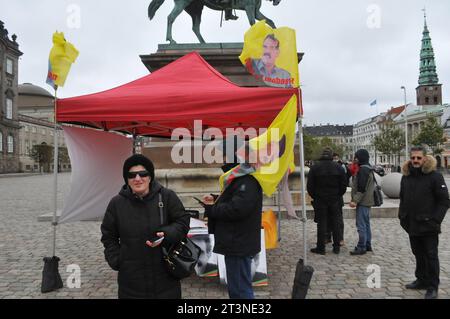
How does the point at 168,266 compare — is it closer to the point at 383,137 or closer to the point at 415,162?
the point at 415,162

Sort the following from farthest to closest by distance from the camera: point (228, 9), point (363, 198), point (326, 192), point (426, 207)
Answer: point (228, 9), point (326, 192), point (363, 198), point (426, 207)

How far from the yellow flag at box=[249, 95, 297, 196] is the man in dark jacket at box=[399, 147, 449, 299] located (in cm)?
158

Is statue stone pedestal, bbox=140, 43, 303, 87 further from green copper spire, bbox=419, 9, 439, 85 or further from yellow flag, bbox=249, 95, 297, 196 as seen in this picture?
green copper spire, bbox=419, 9, 439, 85

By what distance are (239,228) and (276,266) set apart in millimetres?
2822

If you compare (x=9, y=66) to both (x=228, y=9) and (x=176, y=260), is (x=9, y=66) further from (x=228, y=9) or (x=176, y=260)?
(x=176, y=260)

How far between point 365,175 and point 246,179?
12.9 ft

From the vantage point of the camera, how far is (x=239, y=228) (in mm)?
Result: 3682

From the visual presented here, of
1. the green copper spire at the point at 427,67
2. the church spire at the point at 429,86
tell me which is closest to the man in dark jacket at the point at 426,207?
the green copper spire at the point at 427,67

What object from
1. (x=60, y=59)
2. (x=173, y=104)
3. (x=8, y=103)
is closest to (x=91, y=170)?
(x=60, y=59)

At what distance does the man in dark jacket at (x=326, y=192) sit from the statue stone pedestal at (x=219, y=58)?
5162 mm

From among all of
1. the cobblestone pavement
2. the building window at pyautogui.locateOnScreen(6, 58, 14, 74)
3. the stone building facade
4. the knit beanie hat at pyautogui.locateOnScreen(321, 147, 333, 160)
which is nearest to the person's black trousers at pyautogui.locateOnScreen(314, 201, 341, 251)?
the cobblestone pavement

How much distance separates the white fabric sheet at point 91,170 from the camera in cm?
583

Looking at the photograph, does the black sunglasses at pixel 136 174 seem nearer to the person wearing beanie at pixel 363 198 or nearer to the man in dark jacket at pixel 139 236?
the man in dark jacket at pixel 139 236
